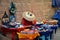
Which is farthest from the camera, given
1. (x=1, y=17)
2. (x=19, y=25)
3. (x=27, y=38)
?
(x=1, y=17)

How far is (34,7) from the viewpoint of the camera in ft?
13.5

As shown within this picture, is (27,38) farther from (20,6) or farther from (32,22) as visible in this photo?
(20,6)

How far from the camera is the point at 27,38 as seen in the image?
343 cm

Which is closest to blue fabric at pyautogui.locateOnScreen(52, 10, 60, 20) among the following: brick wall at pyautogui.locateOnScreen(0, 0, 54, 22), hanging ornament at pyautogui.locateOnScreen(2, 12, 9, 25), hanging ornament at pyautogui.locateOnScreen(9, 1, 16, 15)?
brick wall at pyautogui.locateOnScreen(0, 0, 54, 22)

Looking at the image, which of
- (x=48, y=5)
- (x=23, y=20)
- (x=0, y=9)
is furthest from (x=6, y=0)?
(x=48, y=5)

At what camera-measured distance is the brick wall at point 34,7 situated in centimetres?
398

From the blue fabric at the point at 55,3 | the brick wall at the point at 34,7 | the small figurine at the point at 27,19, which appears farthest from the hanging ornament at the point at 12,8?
the blue fabric at the point at 55,3

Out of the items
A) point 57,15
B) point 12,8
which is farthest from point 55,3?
point 12,8

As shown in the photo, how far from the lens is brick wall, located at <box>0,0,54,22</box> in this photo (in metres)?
3.98

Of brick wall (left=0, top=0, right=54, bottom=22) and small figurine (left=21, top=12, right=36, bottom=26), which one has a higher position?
brick wall (left=0, top=0, right=54, bottom=22)

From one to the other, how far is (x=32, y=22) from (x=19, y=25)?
0.90 feet

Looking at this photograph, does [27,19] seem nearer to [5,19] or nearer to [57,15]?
[5,19]

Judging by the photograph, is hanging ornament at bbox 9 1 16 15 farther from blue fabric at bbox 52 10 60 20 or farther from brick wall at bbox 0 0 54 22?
blue fabric at bbox 52 10 60 20

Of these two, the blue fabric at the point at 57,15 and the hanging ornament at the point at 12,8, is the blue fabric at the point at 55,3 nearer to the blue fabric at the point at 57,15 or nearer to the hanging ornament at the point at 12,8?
the blue fabric at the point at 57,15
